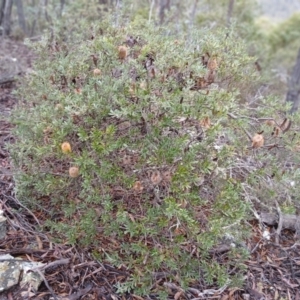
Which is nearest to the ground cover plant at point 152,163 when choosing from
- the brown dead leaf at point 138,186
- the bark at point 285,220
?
the brown dead leaf at point 138,186

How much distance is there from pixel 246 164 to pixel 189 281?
69cm

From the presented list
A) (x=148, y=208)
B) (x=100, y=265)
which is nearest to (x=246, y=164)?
(x=148, y=208)

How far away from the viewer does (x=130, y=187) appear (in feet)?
6.61

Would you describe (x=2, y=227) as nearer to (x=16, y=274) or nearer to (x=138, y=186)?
(x=16, y=274)

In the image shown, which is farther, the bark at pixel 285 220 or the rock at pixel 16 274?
the bark at pixel 285 220

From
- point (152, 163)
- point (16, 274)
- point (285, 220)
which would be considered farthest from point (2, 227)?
point (285, 220)

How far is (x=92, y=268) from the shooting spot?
2205mm

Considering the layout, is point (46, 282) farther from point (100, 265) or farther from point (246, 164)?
point (246, 164)

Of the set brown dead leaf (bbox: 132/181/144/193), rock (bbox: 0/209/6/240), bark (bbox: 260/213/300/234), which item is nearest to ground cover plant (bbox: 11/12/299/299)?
brown dead leaf (bbox: 132/181/144/193)

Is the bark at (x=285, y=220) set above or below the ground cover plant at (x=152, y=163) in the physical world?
below

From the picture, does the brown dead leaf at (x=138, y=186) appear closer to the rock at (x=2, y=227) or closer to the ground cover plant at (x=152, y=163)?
the ground cover plant at (x=152, y=163)

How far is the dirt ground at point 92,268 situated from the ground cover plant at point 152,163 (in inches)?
2.4

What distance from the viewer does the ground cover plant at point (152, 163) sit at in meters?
1.95

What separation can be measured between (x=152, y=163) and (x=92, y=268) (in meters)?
0.70
